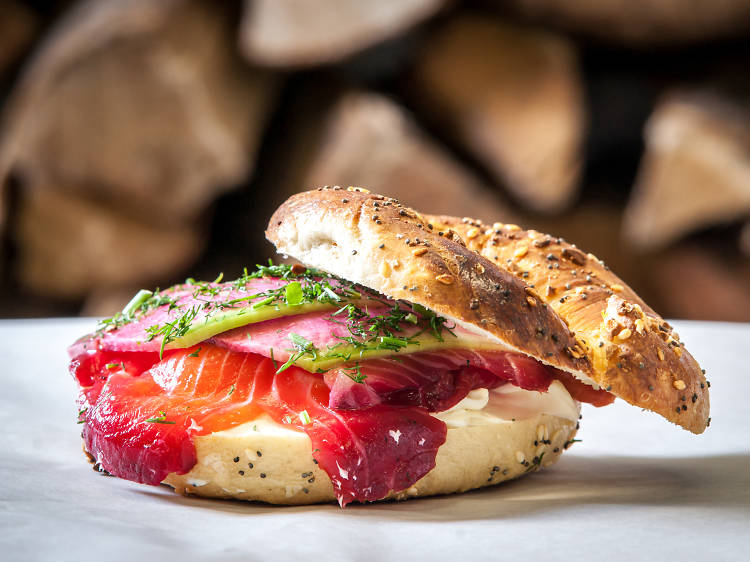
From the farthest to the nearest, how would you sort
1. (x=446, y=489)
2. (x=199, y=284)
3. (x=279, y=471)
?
(x=199, y=284) < (x=446, y=489) < (x=279, y=471)

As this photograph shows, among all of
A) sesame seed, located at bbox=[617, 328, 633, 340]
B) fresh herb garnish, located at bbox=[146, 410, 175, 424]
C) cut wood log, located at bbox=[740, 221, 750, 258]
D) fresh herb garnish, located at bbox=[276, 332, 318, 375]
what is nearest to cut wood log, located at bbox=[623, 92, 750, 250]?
cut wood log, located at bbox=[740, 221, 750, 258]

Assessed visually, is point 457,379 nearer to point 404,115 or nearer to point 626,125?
point 404,115

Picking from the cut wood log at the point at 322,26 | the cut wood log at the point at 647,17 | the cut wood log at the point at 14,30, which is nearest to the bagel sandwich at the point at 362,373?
the cut wood log at the point at 322,26

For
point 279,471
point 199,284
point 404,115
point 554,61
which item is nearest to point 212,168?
point 404,115

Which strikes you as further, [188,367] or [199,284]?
[199,284]

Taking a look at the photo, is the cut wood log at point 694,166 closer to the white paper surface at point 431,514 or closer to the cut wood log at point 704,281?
the cut wood log at point 704,281

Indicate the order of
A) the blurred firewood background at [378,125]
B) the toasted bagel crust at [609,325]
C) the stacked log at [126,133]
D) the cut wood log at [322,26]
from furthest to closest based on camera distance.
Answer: the stacked log at [126,133]
the blurred firewood background at [378,125]
the cut wood log at [322,26]
the toasted bagel crust at [609,325]

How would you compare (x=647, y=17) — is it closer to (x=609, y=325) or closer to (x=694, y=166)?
(x=694, y=166)

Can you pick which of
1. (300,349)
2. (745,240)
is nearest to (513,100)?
(745,240)
